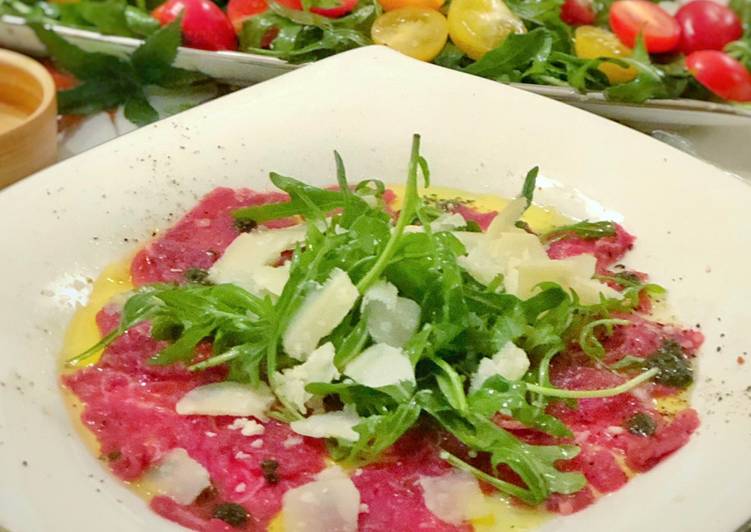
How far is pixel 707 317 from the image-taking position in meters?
1.59

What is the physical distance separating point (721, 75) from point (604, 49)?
0.32 m

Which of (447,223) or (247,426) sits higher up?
(447,223)

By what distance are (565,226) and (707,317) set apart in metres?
0.34

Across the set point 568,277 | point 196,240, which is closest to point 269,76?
point 196,240

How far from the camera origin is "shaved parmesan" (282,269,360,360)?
4.42 ft

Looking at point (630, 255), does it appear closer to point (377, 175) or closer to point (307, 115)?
point (377, 175)

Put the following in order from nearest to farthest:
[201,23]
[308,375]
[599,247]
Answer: [308,375], [599,247], [201,23]

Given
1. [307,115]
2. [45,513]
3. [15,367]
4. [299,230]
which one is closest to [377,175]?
[307,115]

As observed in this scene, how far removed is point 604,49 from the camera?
251 cm

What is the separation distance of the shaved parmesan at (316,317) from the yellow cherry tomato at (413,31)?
1234 millimetres

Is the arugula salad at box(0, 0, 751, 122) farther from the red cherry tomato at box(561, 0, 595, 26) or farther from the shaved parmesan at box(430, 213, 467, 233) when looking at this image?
the shaved parmesan at box(430, 213, 467, 233)

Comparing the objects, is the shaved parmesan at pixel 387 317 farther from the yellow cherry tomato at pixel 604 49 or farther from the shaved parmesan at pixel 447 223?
the yellow cherry tomato at pixel 604 49

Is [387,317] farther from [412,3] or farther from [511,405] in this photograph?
[412,3]

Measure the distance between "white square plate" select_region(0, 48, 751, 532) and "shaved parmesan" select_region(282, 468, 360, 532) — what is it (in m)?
0.17
